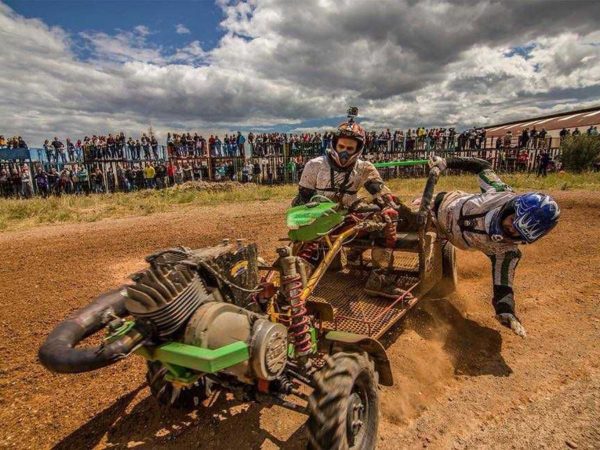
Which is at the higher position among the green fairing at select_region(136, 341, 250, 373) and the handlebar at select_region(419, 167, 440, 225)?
the handlebar at select_region(419, 167, 440, 225)

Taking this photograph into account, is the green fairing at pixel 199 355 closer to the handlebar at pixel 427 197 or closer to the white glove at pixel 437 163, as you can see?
the handlebar at pixel 427 197

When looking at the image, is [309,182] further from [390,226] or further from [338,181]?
[390,226]

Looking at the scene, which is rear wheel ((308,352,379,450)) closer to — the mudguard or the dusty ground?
the mudguard

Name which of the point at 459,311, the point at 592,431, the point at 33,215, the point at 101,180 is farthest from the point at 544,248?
the point at 101,180

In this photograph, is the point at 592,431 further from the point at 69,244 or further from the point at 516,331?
the point at 69,244

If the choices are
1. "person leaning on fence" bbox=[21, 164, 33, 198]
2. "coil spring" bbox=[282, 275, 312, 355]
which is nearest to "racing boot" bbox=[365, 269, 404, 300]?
"coil spring" bbox=[282, 275, 312, 355]

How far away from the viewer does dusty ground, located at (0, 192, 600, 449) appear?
3023 millimetres

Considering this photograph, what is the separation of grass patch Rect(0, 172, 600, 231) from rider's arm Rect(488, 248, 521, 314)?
413 inches

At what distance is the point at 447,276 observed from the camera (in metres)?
5.40

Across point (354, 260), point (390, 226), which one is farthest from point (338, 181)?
point (354, 260)

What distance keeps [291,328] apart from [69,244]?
26.2 feet

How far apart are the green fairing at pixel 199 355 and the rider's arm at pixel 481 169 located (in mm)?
3885

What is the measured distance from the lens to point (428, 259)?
4.67 m

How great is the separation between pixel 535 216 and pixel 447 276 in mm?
2043
